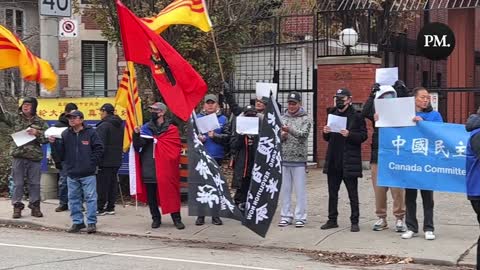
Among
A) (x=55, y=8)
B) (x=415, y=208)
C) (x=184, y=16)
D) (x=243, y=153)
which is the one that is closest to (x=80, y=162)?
(x=243, y=153)

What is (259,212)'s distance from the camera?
31.4 feet

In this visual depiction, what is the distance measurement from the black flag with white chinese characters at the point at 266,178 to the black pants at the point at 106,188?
3.20 meters

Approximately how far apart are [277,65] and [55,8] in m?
6.68

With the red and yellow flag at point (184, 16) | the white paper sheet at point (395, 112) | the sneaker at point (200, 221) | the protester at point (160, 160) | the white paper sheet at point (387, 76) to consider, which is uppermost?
the red and yellow flag at point (184, 16)

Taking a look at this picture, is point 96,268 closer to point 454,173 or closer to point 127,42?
point 127,42

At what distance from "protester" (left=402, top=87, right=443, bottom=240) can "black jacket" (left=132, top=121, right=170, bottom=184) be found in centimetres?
359

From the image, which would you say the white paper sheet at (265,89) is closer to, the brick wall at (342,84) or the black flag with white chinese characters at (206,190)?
the black flag with white chinese characters at (206,190)

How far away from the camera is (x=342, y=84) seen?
16.2 metres

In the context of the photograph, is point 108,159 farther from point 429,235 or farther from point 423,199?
point 429,235

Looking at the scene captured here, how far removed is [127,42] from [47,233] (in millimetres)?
3074

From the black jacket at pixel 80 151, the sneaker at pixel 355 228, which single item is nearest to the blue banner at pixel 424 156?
the sneaker at pixel 355 228

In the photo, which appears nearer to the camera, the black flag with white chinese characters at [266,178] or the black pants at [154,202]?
the black flag with white chinese characters at [266,178]

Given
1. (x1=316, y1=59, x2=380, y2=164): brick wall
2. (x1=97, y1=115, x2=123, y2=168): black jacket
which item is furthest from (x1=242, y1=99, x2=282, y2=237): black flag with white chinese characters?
(x1=316, y1=59, x2=380, y2=164): brick wall

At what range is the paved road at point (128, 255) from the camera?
8023 millimetres
